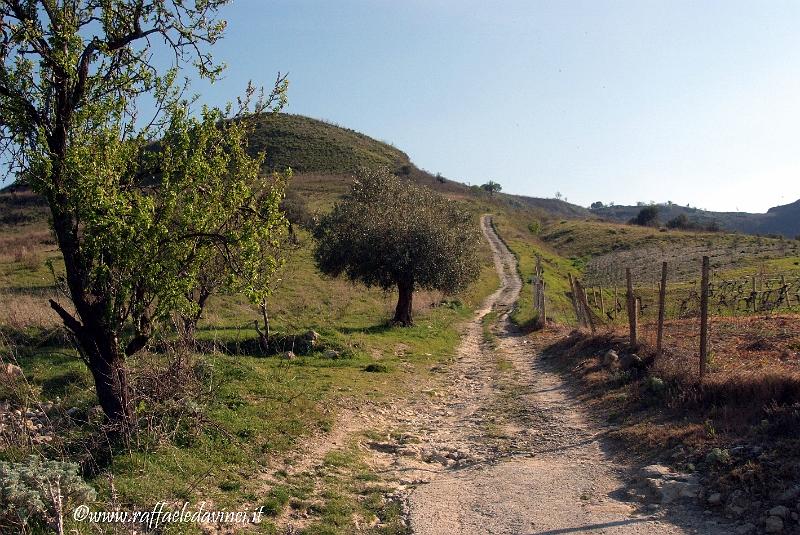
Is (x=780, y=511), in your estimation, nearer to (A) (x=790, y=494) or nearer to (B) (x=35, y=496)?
(A) (x=790, y=494)

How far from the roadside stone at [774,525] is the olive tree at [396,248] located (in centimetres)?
2002

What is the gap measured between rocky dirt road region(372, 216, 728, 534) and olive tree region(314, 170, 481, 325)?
929 cm

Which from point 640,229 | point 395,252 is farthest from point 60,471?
point 640,229

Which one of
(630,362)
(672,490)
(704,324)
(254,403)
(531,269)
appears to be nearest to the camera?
(672,490)

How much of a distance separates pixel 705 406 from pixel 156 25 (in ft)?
34.1

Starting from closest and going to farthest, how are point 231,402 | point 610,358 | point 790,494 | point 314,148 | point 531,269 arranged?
1. point 790,494
2. point 231,402
3. point 610,358
4. point 531,269
5. point 314,148

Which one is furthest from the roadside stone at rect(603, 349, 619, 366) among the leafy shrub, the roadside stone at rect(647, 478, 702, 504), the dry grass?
the dry grass

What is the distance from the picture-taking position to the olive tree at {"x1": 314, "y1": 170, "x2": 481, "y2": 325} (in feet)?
87.4

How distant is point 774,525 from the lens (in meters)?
6.57

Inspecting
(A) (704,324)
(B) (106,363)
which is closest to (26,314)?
(B) (106,363)

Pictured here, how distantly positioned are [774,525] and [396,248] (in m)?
20.5

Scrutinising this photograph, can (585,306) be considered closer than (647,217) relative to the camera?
Yes

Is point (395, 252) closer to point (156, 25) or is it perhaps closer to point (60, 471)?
point (156, 25)

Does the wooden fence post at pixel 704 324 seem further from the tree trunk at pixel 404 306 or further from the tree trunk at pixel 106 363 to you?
the tree trunk at pixel 404 306
